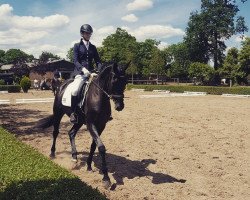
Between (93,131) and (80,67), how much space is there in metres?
1.93

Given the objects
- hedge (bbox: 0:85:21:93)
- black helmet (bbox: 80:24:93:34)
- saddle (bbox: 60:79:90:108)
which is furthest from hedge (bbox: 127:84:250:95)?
black helmet (bbox: 80:24:93:34)

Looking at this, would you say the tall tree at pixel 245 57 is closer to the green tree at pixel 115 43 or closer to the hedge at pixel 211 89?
the hedge at pixel 211 89

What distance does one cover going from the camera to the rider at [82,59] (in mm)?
8691

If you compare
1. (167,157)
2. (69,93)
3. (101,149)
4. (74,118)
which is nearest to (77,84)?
(69,93)

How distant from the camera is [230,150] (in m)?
10.7

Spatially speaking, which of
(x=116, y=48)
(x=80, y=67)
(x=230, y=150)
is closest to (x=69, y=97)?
(x=80, y=67)

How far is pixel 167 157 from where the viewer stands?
386 inches

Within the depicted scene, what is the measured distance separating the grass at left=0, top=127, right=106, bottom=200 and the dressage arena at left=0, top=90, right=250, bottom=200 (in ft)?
2.38

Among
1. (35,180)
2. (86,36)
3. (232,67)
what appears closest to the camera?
(35,180)

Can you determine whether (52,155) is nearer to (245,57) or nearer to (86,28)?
(86,28)

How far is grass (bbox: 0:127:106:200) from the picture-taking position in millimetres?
6012

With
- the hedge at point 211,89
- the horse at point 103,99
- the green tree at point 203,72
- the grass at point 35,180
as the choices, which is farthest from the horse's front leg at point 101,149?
the green tree at point 203,72

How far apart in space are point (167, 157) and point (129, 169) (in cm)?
163

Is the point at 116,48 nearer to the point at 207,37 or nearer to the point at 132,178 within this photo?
the point at 207,37
